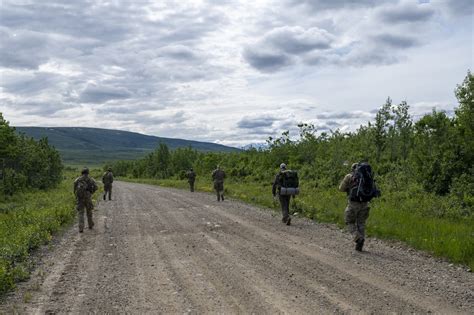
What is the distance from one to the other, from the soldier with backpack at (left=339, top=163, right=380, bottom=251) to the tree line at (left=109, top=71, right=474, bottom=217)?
30.3 inches

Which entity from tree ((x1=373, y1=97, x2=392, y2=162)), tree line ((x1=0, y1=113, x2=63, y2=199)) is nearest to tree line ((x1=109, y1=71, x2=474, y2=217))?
tree ((x1=373, y1=97, x2=392, y2=162))

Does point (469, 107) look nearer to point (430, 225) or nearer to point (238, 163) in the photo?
point (430, 225)

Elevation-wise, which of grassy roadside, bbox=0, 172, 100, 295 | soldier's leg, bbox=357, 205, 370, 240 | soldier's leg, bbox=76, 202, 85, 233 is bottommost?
grassy roadside, bbox=0, 172, 100, 295

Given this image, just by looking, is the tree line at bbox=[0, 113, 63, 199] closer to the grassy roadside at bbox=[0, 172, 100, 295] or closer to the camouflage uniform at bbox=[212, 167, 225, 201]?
the camouflage uniform at bbox=[212, 167, 225, 201]

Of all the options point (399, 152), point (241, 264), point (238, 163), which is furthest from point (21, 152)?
point (241, 264)

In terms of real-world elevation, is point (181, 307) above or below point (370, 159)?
below

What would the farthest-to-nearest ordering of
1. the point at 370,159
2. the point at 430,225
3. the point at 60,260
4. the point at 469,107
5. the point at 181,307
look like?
the point at 370,159, the point at 469,107, the point at 430,225, the point at 60,260, the point at 181,307

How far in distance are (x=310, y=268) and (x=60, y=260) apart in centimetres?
547

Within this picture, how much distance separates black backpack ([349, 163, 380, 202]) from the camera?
10711 millimetres

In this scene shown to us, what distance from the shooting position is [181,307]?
6418 mm

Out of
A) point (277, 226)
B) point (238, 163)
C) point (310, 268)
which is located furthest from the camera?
point (238, 163)

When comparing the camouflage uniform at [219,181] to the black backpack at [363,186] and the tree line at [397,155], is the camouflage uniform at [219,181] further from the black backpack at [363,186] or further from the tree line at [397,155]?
the black backpack at [363,186]

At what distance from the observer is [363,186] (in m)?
10.7

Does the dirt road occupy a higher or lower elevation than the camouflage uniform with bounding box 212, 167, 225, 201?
lower
